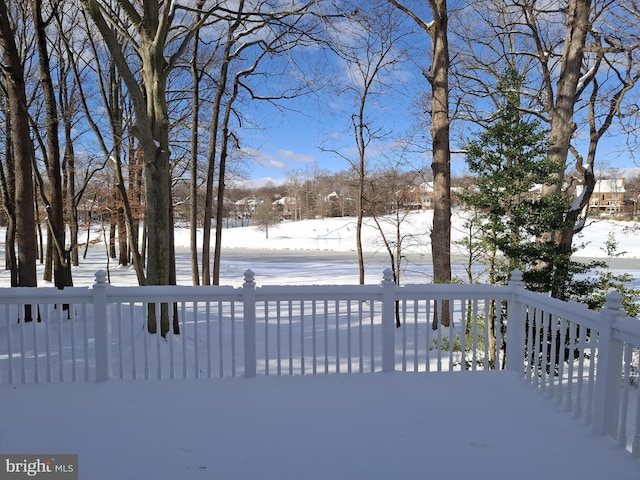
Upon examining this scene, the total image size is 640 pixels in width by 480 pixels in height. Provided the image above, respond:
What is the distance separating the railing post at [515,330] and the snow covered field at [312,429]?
147 millimetres

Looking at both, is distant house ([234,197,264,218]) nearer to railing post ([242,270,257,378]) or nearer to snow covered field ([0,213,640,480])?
railing post ([242,270,257,378])

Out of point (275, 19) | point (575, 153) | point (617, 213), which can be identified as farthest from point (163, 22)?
point (617, 213)

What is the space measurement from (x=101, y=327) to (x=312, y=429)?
2.12 metres

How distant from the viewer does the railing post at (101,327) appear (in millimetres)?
3248

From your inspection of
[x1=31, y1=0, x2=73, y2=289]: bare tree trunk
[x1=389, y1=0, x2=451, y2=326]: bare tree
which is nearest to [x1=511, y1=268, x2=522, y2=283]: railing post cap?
[x1=389, y1=0, x2=451, y2=326]: bare tree

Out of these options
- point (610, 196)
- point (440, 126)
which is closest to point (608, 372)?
point (440, 126)

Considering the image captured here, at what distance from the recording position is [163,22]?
16.5 feet

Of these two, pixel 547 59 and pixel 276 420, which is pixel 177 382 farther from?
pixel 547 59

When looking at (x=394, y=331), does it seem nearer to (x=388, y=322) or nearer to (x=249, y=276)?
(x=388, y=322)

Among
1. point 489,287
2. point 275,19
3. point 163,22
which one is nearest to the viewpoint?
point 489,287

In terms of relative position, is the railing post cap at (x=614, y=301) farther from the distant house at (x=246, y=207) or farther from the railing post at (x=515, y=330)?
the distant house at (x=246, y=207)

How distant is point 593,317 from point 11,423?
405 centimetres

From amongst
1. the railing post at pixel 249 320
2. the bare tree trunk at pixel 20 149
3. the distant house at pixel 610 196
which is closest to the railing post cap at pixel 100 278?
the railing post at pixel 249 320

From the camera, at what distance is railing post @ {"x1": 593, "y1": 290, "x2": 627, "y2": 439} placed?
7.45ft
